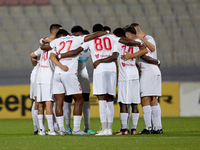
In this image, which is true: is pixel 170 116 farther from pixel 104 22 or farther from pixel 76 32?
pixel 76 32

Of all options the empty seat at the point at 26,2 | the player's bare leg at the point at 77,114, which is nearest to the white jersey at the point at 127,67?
the player's bare leg at the point at 77,114

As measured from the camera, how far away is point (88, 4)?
13.3 meters

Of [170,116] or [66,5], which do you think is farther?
[66,5]

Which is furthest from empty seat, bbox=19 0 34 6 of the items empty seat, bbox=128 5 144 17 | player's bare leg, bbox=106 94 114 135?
player's bare leg, bbox=106 94 114 135

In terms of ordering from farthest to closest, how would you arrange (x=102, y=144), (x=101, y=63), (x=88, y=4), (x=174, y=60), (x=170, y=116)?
1. (x=88, y=4)
2. (x=174, y=60)
3. (x=170, y=116)
4. (x=101, y=63)
5. (x=102, y=144)

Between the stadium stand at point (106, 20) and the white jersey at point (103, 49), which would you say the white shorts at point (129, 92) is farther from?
the stadium stand at point (106, 20)

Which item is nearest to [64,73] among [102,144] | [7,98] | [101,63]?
[101,63]

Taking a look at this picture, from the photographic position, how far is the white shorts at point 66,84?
5684 millimetres

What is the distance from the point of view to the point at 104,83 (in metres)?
5.61

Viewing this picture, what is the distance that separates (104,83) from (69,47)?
0.69 m

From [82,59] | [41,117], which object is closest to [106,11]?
[82,59]

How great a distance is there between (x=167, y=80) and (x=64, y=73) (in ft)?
19.8

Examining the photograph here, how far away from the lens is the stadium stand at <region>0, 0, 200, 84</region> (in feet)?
40.5

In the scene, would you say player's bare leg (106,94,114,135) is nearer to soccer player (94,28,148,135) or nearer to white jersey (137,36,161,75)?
soccer player (94,28,148,135)
